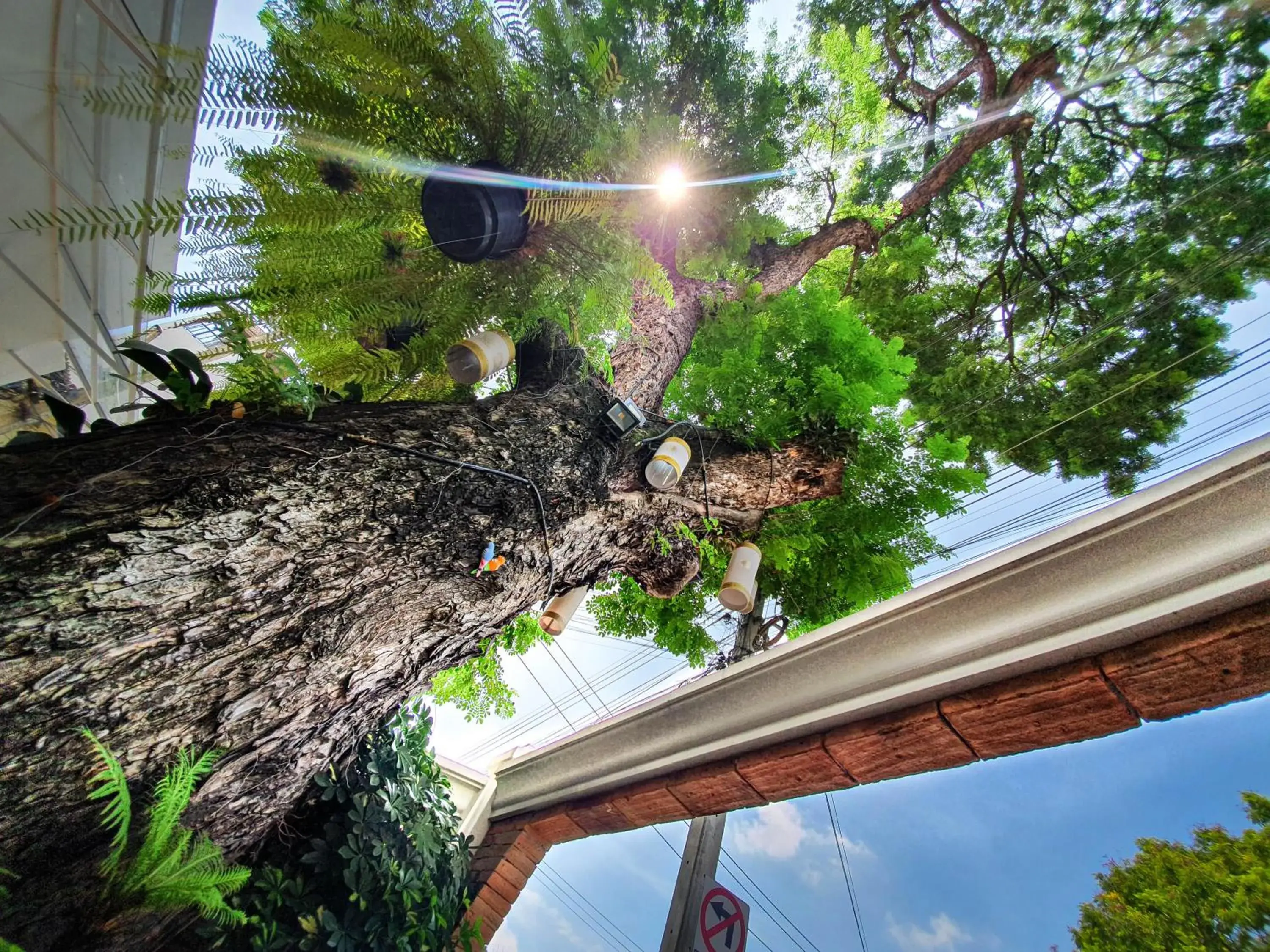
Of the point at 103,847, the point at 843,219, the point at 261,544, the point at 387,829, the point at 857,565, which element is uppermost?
the point at 843,219

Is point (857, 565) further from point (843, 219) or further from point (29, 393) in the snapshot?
point (29, 393)

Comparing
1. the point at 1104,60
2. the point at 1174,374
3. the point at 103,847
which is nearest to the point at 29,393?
the point at 103,847

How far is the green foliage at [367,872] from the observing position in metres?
1.15

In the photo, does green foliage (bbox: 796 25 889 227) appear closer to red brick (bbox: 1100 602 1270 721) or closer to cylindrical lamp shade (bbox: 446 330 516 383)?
cylindrical lamp shade (bbox: 446 330 516 383)

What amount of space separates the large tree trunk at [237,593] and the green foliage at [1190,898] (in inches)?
109

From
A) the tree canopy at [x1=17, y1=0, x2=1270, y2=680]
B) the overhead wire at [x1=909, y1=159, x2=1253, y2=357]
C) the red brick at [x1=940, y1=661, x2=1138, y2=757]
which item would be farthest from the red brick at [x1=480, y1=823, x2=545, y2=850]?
the overhead wire at [x1=909, y1=159, x2=1253, y2=357]

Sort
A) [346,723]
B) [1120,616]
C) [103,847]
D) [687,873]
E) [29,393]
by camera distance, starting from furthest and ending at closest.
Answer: [29,393], [687,873], [346,723], [1120,616], [103,847]

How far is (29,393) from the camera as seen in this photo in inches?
111

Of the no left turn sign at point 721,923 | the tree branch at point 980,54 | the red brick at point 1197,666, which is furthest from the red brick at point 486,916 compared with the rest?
the tree branch at point 980,54

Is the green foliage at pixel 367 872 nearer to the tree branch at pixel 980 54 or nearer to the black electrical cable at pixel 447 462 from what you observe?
the black electrical cable at pixel 447 462

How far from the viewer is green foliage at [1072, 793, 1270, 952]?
1999mm

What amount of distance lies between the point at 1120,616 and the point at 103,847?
70.8 inches

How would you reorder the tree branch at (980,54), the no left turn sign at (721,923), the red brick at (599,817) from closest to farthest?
the red brick at (599,817) < the no left turn sign at (721,923) < the tree branch at (980,54)

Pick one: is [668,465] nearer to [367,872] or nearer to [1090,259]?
[367,872]
